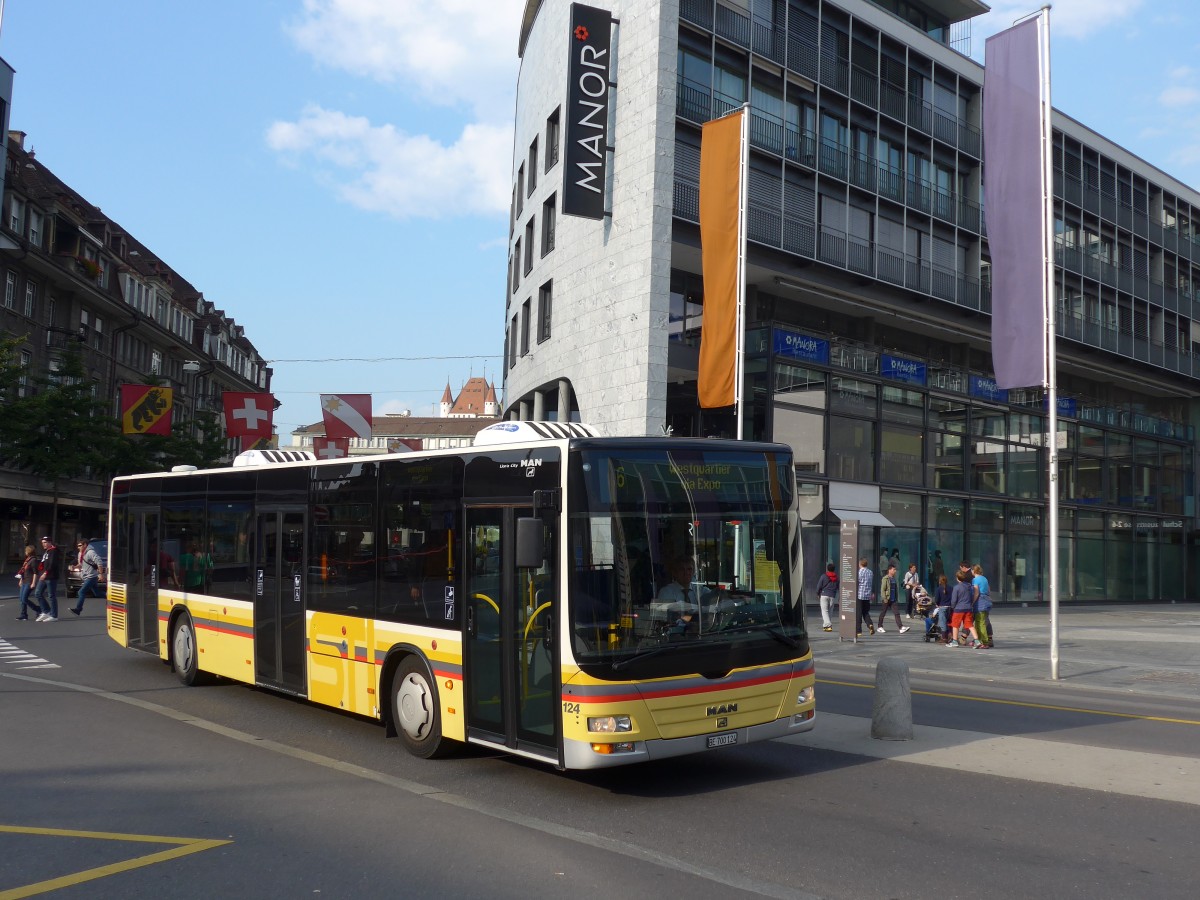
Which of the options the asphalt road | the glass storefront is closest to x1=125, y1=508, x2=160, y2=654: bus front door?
the asphalt road

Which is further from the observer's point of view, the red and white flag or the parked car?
the parked car

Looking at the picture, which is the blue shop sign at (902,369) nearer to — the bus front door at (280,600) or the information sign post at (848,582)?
the information sign post at (848,582)

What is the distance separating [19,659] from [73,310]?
136 feet

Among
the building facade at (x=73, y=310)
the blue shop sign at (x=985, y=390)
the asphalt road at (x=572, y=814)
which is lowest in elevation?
the asphalt road at (x=572, y=814)

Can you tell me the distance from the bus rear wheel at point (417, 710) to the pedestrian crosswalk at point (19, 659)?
8.43 m

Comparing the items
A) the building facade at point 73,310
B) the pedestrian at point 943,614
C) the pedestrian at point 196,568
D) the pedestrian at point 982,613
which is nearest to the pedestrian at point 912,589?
the pedestrian at point 943,614

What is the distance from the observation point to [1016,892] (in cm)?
562

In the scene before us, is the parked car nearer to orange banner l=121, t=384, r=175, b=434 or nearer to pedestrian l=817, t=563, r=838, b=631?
orange banner l=121, t=384, r=175, b=434

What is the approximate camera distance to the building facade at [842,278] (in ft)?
98.5

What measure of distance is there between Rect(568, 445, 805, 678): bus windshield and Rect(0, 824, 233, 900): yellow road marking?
265cm

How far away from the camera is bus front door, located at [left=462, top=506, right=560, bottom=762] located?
7.80 meters

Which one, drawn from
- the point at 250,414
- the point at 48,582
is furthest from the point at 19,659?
the point at 250,414

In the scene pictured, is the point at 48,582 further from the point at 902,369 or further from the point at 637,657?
the point at 902,369

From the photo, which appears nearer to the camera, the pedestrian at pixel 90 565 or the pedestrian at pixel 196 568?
the pedestrian at pixel 196 568
